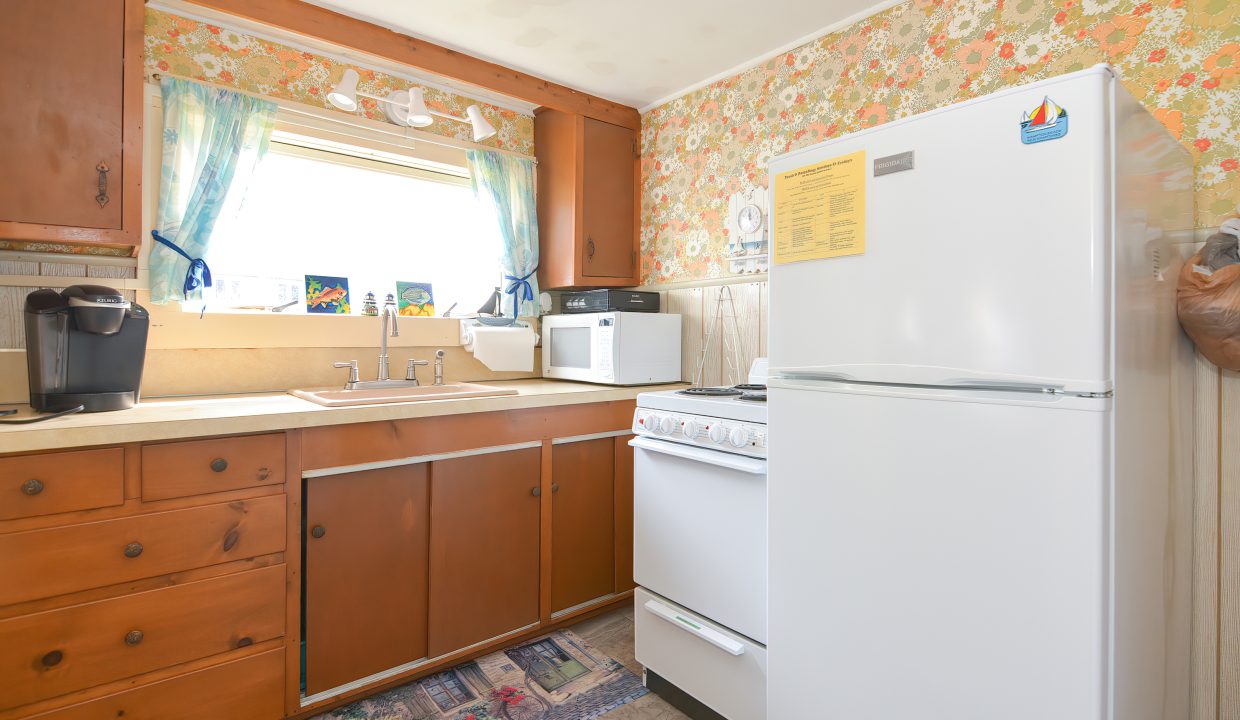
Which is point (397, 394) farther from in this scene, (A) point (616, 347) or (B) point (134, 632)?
(B) point (134, 632)

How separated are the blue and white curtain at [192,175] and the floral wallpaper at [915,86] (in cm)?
189

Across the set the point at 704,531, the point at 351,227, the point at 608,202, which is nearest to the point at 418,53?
the point at 351,227

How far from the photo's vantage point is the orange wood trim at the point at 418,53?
2164 millimetres

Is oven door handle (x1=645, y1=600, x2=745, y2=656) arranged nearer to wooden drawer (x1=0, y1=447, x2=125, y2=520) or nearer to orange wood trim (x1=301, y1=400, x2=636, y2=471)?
orange wood trim (x1=301, y1=400, x2=636, y2=471)

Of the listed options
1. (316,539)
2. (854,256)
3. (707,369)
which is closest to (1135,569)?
(854,256)

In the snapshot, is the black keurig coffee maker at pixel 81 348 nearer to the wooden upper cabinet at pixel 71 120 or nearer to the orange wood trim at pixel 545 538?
the wooden upper cabinet at pixel 71 120

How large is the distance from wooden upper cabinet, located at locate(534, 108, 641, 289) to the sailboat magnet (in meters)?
2.11

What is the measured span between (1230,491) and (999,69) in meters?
1.39

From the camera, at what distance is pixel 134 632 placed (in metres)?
1.55

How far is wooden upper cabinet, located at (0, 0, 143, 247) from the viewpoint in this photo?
1.71 meters

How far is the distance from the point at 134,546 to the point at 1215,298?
9.00 feet

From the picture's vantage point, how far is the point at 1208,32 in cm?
155

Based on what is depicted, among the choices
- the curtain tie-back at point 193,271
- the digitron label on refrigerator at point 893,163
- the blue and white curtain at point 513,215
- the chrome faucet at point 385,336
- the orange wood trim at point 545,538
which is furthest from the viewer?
the blue and white curtain at point 513,215

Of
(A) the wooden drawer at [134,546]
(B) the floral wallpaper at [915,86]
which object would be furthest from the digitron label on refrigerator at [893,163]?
(A) the wooden drawer at [134,546]
